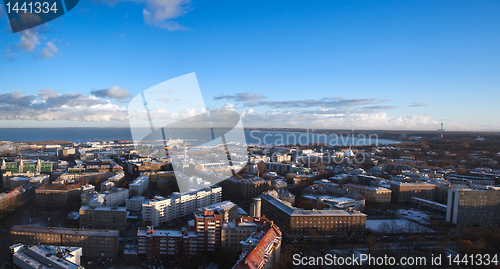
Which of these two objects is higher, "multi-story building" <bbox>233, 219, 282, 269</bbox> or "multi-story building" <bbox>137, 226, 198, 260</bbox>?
"multi-story building" <bbox>233, 219, 282, 269</bbox>

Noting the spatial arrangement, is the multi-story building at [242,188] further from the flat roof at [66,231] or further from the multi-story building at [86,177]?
the multi-story building at [86,177]

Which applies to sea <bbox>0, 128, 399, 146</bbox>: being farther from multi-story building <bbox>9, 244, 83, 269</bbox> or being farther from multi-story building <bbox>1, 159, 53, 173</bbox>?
multi-story building <bbox>9, 244, 83, 269</bbox>

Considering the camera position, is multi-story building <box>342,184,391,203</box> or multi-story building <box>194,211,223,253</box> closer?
multi-story building <box>194,211,223,253</box>

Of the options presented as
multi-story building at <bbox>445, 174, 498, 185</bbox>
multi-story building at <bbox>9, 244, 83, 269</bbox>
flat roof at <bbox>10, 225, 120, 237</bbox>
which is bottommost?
multi-story building at <bbox>445, 174, 498, 185</bbox>

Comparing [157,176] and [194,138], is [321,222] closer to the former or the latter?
[157,176]

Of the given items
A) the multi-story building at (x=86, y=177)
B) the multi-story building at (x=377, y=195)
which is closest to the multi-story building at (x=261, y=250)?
the multi-story building at (x=377, y=195)

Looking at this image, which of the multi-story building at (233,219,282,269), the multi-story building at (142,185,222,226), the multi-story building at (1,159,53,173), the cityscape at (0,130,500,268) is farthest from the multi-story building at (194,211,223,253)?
the multi-story building at (1,159,53,173)
